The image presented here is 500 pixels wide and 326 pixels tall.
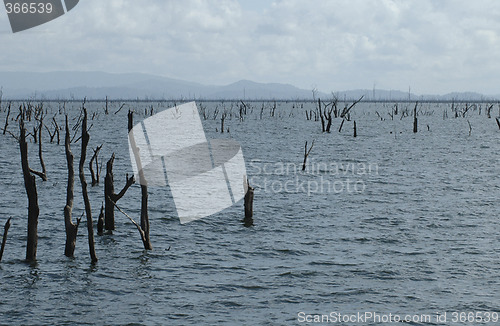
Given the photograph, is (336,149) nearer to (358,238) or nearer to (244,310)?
(358,238)

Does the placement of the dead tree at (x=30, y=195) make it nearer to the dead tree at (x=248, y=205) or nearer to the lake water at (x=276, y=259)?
the lake water at (x=276, y=259)

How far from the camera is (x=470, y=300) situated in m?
11.7

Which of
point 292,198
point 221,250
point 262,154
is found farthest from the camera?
point 262,154

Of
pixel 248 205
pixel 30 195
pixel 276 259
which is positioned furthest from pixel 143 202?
pixel 248 205

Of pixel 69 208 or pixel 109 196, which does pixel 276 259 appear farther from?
pixel 69 208

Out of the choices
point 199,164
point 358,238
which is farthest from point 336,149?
point 358,238

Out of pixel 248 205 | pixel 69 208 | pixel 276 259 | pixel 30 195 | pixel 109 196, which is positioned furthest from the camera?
pixel 248 205

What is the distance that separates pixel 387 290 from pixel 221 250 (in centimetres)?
490

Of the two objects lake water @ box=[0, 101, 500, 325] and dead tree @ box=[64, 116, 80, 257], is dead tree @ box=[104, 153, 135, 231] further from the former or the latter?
dead tree @ box=[64, 116, 80, 257]

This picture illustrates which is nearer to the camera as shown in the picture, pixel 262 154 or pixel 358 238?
pixel 358 238

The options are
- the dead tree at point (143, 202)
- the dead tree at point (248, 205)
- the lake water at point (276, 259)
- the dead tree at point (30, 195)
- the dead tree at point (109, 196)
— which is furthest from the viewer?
the dead tree at point (248, 205)

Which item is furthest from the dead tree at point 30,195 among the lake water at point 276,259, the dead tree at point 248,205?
the dead tree at point 248,205

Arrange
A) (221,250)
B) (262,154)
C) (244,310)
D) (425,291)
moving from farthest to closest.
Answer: (262,154) → (221,250) → (425,291) → (244,310)

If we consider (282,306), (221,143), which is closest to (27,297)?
(282,306)
